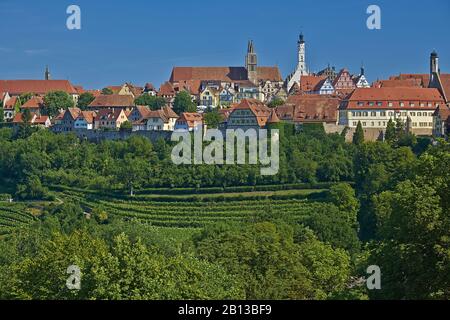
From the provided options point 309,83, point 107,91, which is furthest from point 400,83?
point 107,91

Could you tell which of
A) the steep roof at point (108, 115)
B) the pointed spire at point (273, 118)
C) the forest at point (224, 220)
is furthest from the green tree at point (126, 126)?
the pointed spire at point (273, 118)

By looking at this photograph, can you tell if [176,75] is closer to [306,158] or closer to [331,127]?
[331,127]

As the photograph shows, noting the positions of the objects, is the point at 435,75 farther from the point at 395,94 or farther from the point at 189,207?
the point at 189,207

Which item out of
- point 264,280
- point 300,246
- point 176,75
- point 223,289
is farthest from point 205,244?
point 176,75

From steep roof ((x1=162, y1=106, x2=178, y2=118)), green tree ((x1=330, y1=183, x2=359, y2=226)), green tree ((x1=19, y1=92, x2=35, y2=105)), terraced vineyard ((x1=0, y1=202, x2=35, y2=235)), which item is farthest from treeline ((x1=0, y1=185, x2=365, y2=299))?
green tree ((x1=19, y1=92, x2=35, y2=105))

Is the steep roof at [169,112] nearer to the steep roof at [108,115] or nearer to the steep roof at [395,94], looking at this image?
the steep roof at [108,115]

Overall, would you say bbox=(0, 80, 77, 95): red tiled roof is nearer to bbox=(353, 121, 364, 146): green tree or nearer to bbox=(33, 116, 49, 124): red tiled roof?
bbox=(33, 116, 49, 124): red tiled roof

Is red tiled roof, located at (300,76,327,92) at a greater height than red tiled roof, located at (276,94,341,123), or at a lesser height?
greater
